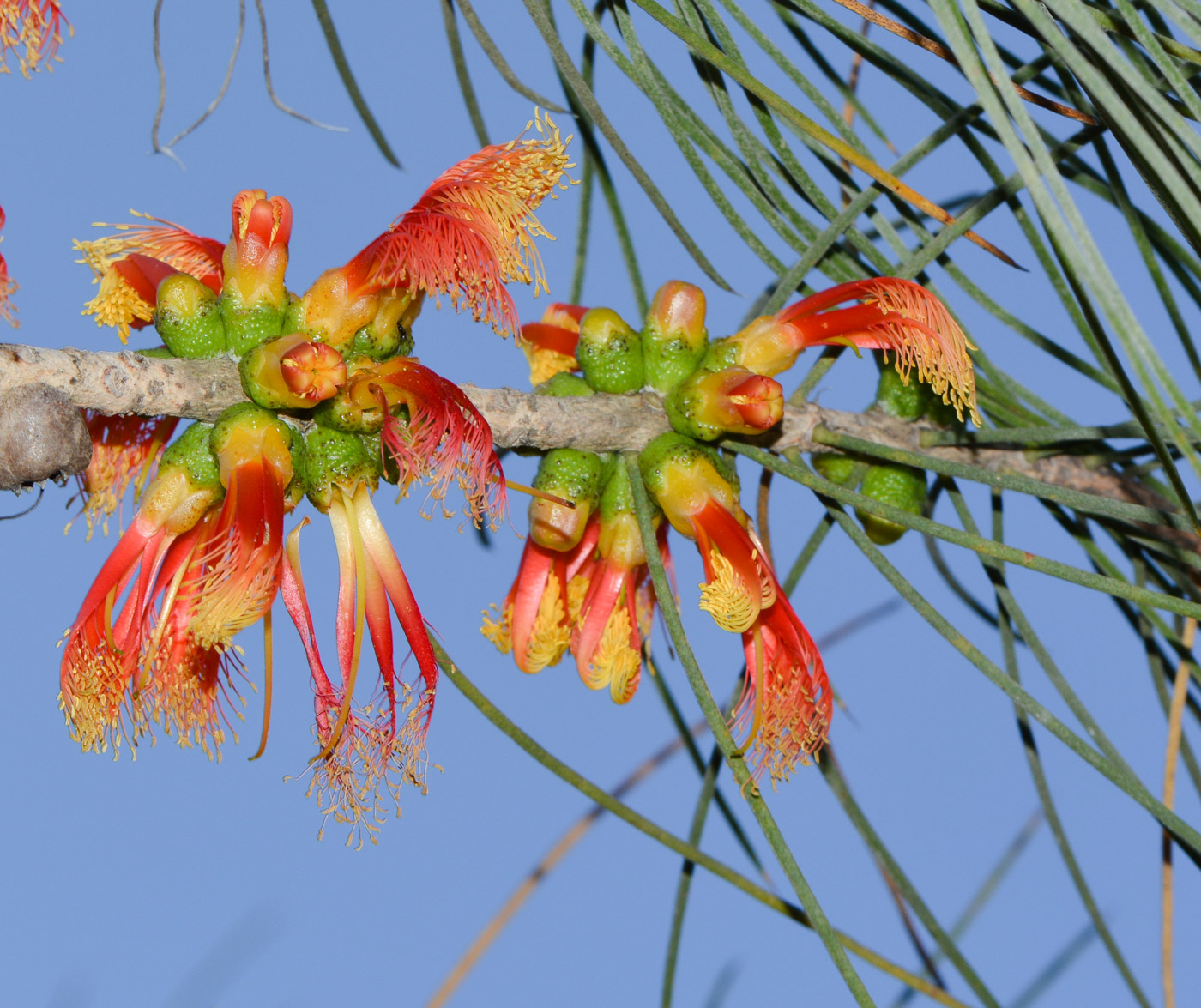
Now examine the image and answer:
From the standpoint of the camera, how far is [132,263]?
1063mm

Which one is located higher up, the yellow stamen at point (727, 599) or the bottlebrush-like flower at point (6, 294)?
the yellow stamen at point (727, 599)

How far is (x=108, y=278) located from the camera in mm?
1091

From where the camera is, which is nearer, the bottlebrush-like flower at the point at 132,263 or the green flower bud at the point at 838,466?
the bottlebrush-like flower at the point at 132,263

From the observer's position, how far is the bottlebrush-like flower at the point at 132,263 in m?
1.08

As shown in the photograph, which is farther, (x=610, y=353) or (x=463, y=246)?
(x=610, y=353)

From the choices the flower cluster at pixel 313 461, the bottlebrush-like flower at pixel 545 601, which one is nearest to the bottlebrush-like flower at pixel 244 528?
the flower cluster at pixel 313 461

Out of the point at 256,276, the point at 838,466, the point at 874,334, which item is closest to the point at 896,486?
the point at 838,466

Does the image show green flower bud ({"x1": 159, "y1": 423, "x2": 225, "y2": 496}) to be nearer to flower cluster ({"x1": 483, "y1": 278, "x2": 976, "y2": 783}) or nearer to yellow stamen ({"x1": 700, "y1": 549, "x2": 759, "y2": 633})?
flower cluster ({"x1": 483, "y1": 278, "x2": 976, "y2": 783})

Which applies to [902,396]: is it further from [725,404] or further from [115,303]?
[115,303]

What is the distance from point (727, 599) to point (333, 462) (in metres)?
0.35

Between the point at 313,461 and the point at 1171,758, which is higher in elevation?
the point at 1171,758

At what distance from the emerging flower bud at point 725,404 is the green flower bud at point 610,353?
0.05m

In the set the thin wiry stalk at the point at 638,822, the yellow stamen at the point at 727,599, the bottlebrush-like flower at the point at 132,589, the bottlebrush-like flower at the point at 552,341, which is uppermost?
the bottlebrush-like flower at the point at 552,341

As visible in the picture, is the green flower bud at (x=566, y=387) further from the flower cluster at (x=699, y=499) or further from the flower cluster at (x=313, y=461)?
the flower cluster at (x=313, y=461)
